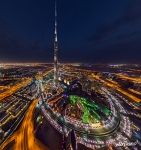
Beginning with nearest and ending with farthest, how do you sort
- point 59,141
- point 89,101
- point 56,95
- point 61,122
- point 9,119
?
point 59,141 < point 61,122 < point 9,119 < point 89,101 < point 56,95

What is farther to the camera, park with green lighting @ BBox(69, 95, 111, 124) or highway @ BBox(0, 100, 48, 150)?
park with green lighting @ BBox(69, 95, 111, 124)

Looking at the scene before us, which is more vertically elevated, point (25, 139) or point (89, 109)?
point (89, 109)

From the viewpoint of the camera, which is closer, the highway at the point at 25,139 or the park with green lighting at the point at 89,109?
the highway at the point at 25,139

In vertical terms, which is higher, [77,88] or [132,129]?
[77,88]

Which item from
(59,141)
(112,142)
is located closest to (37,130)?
(59,141)

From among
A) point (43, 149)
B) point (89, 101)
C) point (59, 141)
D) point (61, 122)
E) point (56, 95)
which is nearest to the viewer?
point (43, 149)

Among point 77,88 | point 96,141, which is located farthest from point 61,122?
point 77,88

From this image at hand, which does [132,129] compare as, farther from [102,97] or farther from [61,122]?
[102,97]

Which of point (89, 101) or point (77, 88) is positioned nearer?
point (89, 101)

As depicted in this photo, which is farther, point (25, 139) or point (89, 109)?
point (89, 109)

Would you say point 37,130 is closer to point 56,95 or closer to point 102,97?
point 56,95
